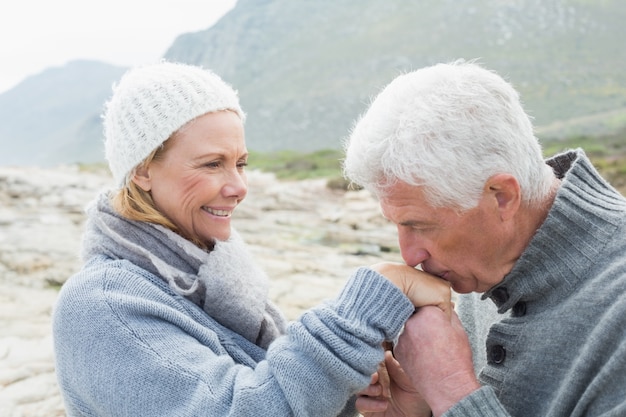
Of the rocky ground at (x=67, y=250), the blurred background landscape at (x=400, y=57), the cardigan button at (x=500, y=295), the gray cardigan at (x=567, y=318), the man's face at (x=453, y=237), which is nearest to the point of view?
the gray cardigan at (x=567, y=318)

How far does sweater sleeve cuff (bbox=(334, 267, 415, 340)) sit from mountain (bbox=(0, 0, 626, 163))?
44.9 metres

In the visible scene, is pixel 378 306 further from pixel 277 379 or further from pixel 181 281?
pixel 181 281

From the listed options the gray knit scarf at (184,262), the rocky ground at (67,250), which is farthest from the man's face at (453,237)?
the rocky ground at (67,250)

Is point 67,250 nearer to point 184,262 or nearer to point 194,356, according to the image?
point 184,262

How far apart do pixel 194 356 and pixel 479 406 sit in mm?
847

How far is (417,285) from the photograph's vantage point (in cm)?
203

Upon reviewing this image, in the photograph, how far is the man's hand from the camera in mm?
1865

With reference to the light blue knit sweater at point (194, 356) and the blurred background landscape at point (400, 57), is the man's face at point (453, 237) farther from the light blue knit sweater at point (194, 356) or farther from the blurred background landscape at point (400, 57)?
the blurred background landscape at point (400, 57)

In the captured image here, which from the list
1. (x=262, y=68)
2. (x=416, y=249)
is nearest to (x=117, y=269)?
(x=416, y=249)

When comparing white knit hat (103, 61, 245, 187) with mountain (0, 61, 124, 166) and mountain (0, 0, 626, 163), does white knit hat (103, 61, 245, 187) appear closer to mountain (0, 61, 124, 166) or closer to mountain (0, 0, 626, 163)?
mountain (0, 0, 626, 163)

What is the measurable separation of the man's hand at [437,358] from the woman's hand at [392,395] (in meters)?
0.31

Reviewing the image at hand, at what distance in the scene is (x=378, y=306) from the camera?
1897 mm

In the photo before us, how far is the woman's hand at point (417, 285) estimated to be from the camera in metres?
2.02

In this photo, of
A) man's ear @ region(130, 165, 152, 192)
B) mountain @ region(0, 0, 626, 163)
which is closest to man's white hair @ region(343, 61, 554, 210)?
man's ear @ region(130, 165, 152, 192)
